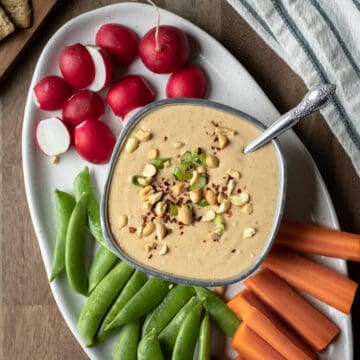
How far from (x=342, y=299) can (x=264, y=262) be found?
0.97 ft

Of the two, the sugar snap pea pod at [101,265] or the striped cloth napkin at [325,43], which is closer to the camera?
the striped cloth napkin at [325,43]

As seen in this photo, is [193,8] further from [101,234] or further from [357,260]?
[357,260]

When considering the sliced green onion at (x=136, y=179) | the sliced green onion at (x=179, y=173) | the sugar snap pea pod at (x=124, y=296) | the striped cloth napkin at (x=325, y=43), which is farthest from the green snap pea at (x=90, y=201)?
the striped cloth napkin at (x=325, y=43)

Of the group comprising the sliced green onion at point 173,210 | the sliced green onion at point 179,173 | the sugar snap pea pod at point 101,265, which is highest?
the sliced green onion at point 179,173

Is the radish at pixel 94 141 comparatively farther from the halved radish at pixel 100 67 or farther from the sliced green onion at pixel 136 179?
the sliced green onion at pixel 136 179

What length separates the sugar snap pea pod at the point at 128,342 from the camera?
2275mm

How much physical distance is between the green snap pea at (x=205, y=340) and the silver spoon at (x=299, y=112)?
64 centimetres

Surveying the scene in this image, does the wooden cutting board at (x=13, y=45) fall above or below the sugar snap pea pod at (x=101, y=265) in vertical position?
above

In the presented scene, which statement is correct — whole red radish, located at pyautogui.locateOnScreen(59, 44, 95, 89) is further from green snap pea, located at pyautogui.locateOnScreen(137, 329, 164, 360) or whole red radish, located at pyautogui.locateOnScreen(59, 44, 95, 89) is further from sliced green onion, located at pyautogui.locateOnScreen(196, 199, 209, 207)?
green snap pea, located at pyautogui.locateOnScreen(137, 329, 164, 360)

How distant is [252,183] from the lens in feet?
6.77

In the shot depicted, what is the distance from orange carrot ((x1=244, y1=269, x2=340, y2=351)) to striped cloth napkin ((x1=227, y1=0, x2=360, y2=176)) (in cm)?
52

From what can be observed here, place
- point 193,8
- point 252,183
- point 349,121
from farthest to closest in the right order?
point 193,8 → point 349,121 → point 252,183

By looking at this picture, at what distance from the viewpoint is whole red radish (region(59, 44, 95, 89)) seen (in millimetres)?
2270

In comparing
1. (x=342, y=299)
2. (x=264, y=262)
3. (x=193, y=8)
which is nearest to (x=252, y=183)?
(x=264, y=262)
